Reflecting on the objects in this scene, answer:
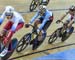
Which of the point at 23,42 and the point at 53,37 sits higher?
the point at 23,42

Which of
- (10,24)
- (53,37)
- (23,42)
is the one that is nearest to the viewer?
(10,24)

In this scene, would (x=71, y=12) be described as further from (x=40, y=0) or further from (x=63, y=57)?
(x=40, y=0)

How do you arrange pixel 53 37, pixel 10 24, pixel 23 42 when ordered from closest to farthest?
pixel 10 24, pixel 23 42, pixel 53 37

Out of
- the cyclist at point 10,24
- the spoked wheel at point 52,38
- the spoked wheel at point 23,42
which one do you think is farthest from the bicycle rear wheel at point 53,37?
the cyclist at point 10,24

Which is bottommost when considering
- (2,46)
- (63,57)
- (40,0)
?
(63,57)

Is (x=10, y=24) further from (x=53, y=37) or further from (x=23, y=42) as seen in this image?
(x=53, y=37)

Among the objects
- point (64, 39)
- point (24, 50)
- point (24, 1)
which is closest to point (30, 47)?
point (24, 50)

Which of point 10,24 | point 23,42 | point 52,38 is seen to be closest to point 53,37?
point 52,38

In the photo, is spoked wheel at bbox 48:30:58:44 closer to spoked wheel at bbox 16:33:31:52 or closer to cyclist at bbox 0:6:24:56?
spoked wheel at bbox 16:33:31:52

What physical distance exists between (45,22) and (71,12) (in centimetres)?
149

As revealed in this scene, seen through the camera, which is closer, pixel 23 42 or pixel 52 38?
pixel 23 42

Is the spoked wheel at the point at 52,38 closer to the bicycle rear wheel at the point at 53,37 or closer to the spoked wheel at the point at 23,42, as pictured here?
the bicycle rear wheel at the point at 53,37

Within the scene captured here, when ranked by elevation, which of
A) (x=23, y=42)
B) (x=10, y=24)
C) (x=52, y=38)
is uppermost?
(x=10, y=24)

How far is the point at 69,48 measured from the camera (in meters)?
11.1
